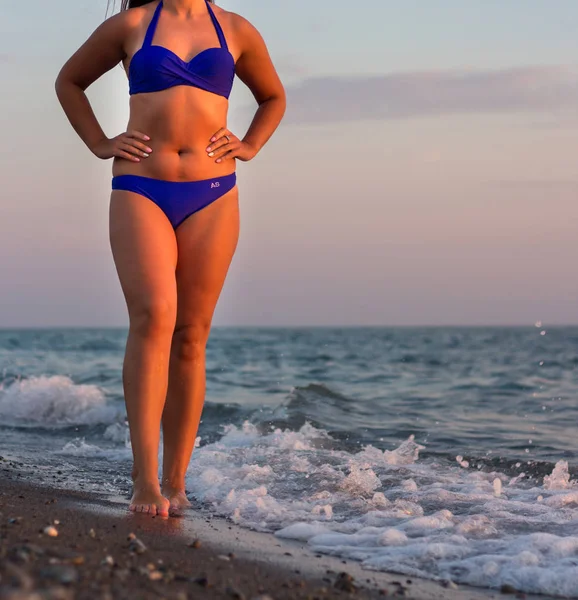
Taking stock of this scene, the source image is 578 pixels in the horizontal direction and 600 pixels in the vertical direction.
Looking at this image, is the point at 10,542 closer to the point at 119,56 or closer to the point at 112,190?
the point at 112,190

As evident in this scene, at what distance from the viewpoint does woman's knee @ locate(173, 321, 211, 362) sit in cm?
409

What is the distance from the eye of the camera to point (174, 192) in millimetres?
3881

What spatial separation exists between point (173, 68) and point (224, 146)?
16.0 inches

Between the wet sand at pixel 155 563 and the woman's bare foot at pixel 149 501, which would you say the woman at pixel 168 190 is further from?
the wet sand at pixel 155 563

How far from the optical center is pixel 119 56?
407cm

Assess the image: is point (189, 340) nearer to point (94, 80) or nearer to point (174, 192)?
point (174, 192)

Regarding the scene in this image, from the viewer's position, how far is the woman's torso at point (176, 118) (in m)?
3.88

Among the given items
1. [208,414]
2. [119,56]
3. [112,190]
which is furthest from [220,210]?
[208,414]

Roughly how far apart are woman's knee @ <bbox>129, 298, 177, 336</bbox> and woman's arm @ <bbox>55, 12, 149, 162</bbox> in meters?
0.64

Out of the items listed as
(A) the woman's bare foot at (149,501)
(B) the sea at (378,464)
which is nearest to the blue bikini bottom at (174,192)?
(A) the woman's bare foot at (149,501)

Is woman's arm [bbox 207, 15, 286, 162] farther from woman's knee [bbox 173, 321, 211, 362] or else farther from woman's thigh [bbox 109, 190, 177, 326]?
woman's knee [bbox 173, 321, 211, 362]

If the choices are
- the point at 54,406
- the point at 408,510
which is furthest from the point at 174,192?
the point at 54,406

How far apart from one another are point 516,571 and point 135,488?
63.1 inches

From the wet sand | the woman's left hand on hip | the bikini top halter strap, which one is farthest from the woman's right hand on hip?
the wet sand
